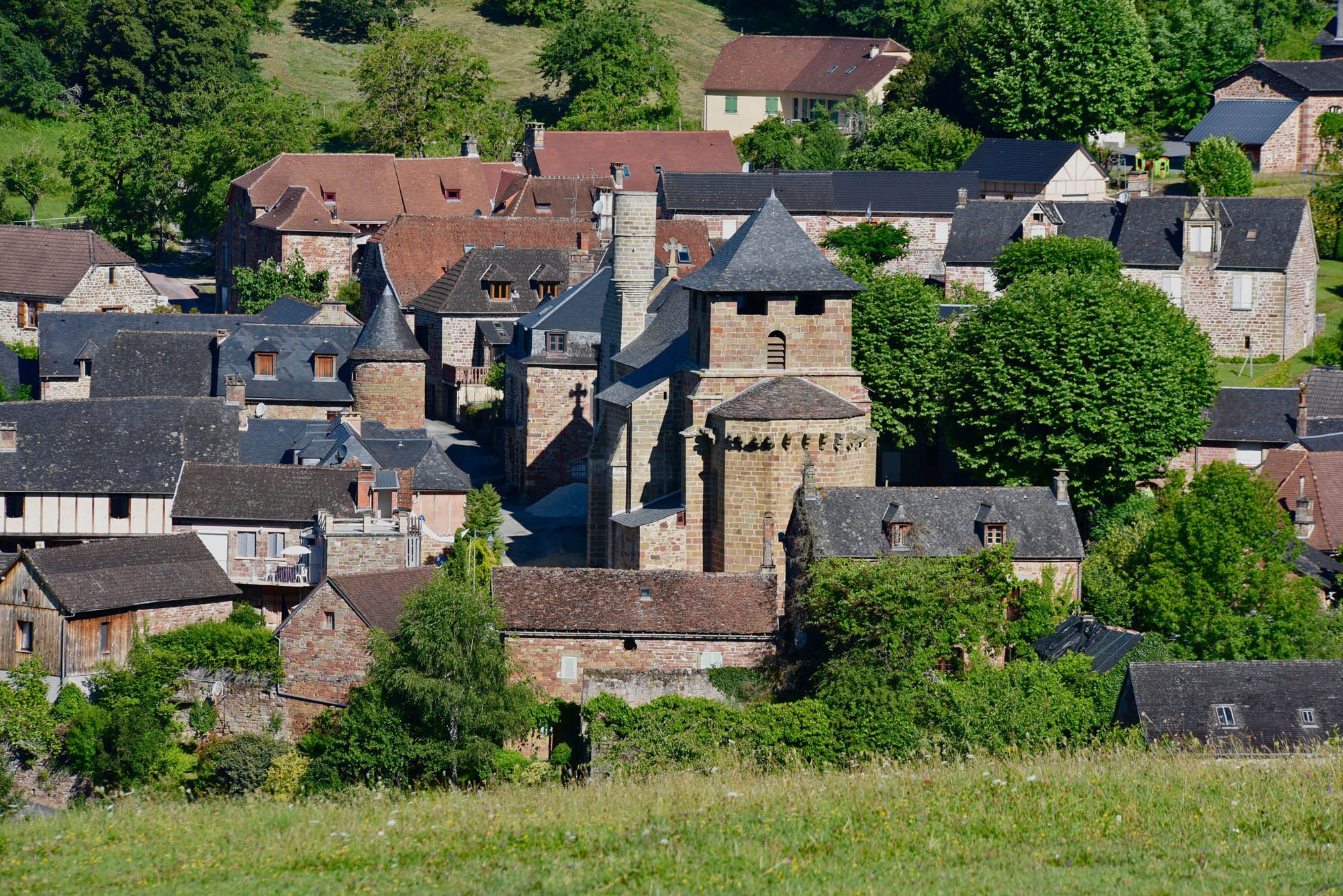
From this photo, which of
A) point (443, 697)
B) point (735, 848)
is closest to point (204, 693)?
point (443, 697)

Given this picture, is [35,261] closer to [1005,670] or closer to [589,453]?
[589,453]

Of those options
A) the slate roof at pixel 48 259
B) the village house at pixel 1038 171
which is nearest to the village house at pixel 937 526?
the village house at pixel 1038 171

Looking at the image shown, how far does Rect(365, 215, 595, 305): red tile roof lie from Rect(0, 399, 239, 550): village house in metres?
19.0

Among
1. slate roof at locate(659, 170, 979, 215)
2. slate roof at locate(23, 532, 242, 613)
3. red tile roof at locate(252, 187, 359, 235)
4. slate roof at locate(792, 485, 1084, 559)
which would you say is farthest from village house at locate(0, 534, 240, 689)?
slate roof at locate(659, 170, 979, 215)

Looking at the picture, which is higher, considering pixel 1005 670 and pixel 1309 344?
pixel 1309 344

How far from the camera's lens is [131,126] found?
300ft

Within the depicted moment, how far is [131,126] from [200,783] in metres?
60.8

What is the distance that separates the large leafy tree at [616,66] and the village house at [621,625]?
203 feet

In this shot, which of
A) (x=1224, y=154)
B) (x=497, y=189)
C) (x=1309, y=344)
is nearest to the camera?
(x=1309, y=344)

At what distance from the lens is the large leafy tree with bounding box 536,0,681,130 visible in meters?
98.3

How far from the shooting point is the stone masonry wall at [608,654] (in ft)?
122

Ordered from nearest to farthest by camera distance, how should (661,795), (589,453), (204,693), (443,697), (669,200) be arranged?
(661,795), (443,697), (204,693), (589,453), (669,200)

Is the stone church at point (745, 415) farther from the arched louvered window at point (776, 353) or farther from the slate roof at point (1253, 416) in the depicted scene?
→ the slate roof at point (1253, 416)

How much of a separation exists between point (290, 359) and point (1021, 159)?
32.1 meters
